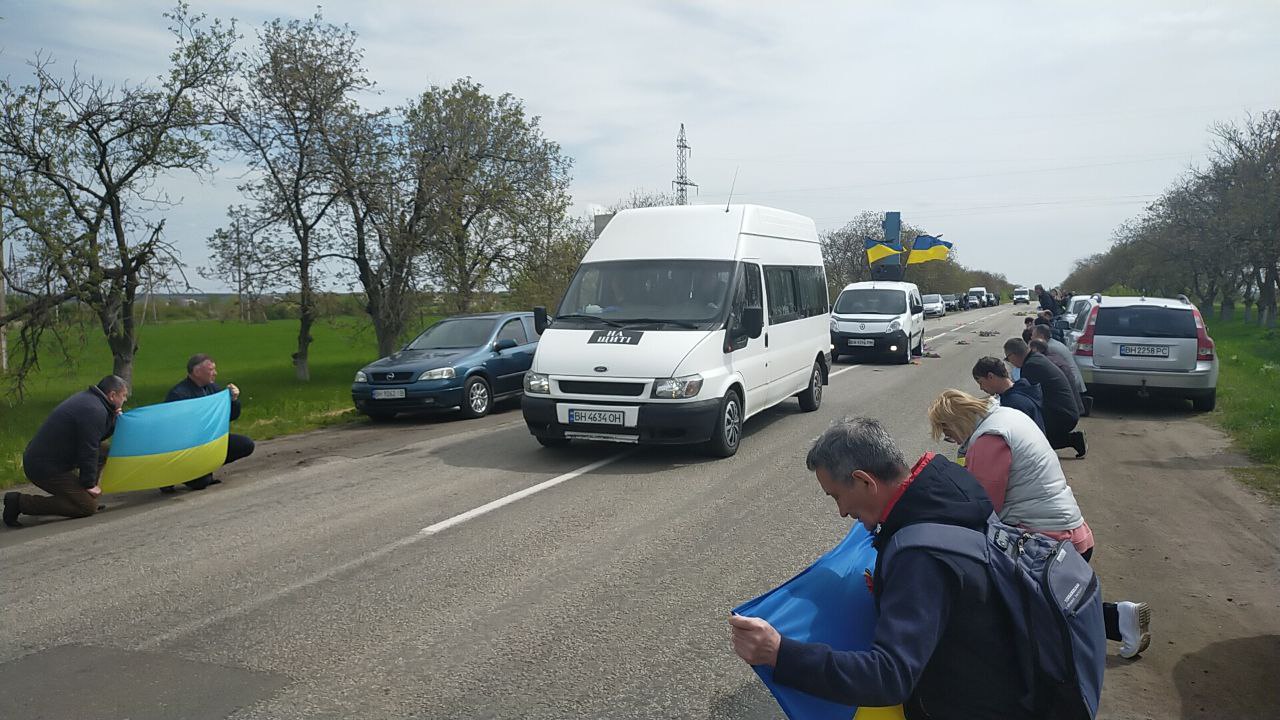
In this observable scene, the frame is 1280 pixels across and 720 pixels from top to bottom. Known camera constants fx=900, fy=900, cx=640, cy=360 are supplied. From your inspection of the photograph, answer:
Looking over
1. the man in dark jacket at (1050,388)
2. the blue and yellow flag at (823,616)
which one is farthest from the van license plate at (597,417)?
the blue and yellow flag at (823,616)

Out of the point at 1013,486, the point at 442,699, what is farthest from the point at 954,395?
the point at 442,699

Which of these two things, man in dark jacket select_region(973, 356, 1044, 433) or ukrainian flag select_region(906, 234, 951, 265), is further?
ukrainian flag select_region(906, 234, 951, 265)

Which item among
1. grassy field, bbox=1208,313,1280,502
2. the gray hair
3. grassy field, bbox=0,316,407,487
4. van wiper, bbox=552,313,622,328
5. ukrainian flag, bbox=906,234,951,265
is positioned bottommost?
grassy field, bbox=1208,313,1280,502

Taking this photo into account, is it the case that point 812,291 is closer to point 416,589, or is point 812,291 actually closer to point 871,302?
point 416,589

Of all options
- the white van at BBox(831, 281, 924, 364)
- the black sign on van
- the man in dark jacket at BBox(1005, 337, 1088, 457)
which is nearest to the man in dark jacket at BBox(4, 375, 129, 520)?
the black sign on van

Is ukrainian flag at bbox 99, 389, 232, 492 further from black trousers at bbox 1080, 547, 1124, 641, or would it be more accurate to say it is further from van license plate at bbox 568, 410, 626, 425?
black trousers at bbox 1080, 547, 1124, 641

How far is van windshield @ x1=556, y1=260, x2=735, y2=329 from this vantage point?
10117 millimetres

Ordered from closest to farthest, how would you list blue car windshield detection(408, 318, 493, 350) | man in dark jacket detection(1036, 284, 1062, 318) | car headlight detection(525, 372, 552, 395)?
car headlight detection(525, 372, 552, 395) → blue car windshield detection(408, 318, 493, 350) → man in dark jacket detection(1036, 284, 1062, 318)

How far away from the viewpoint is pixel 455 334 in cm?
1545

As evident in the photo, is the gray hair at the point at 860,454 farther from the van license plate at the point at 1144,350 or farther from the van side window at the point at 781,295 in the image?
the van license plate at the point at 1144,350

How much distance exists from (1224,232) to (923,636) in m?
39.8

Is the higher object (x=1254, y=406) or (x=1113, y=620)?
(x=1113, y=620)

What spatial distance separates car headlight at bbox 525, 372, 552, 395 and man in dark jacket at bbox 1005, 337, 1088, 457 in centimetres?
458

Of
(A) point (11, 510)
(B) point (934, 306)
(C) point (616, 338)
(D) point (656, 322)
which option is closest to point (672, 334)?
(D) point (656, 322)
